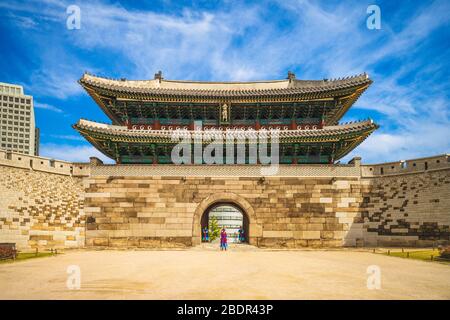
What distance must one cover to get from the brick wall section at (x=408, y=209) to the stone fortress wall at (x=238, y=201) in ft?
0.18

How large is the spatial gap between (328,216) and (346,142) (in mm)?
5115

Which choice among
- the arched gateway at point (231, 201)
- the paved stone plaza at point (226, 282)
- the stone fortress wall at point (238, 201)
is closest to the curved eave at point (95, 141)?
the stone fortress wall at point (238, 201)

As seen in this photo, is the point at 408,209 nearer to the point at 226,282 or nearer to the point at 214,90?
the point at 214,90

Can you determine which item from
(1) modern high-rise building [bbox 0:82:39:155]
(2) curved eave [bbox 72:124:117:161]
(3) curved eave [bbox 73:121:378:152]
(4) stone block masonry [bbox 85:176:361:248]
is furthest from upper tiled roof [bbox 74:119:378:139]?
(1) modern high-rise building [bbox 0:82:39:155]

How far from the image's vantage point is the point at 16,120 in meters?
87.9

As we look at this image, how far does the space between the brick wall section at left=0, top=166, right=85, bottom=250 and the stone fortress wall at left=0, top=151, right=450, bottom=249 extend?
0.19 ft

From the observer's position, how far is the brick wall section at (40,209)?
18641 mm

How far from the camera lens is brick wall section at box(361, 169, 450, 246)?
19.2 metres

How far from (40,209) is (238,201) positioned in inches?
464

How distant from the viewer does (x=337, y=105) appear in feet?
77.1

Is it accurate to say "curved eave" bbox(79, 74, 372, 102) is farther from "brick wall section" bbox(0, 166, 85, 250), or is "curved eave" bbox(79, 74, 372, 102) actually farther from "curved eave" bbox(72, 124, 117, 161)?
"brick wall section" bbox(0, 166, 85, 250)

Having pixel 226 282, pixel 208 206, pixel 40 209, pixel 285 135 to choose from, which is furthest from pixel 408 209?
pixel 40 209

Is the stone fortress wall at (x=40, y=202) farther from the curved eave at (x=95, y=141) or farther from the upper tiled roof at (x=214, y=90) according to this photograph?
the upper tiled roof at (x=214, y=90)
